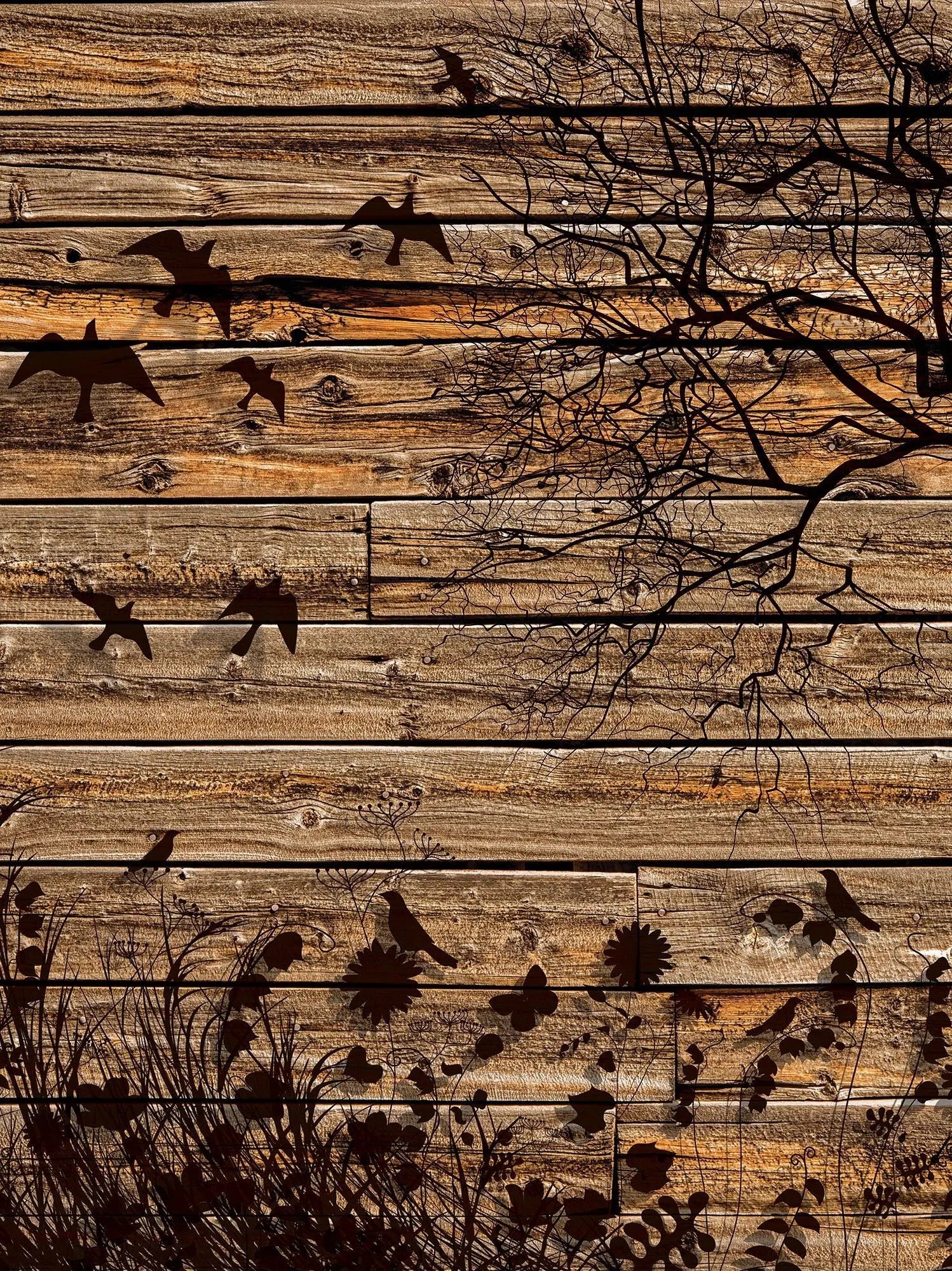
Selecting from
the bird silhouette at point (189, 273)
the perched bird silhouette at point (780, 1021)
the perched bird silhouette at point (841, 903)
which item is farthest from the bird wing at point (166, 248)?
the perched bird silhouette at point (780, 1021)

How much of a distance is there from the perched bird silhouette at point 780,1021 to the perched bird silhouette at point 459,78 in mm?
1742

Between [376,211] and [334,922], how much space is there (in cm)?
131

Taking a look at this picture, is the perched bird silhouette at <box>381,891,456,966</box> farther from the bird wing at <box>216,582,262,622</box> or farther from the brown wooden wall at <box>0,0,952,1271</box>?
the bird wing at <box>216,582,262,622</box>

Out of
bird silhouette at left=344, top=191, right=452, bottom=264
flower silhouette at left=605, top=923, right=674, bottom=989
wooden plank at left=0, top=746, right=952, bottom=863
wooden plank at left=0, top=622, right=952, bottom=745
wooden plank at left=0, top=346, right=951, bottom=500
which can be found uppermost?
bird silhouette at left=344, top=191, right=452, bottom=264

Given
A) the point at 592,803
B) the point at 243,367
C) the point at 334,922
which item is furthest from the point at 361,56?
the point at 334,922

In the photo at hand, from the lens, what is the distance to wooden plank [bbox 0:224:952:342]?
6.22 ft

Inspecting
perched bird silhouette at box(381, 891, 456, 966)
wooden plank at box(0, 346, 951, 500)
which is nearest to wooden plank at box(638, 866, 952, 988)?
perched bird silhouette at box(381, 891, 456, 966)

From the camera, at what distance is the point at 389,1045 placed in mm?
1906

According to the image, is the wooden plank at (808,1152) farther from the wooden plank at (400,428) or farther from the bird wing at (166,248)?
the bird wing at (166,248)

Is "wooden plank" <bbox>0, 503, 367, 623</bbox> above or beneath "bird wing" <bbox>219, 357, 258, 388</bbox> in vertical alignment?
beneath

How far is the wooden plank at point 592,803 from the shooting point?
1.90 meters

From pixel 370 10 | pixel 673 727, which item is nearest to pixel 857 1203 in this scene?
pixel 673 727

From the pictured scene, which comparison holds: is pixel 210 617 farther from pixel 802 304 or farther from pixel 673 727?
pixel 802 304

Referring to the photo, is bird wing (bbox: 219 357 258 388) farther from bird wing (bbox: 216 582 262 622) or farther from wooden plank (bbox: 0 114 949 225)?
bird wing (bbox: 216 582 262 622)
